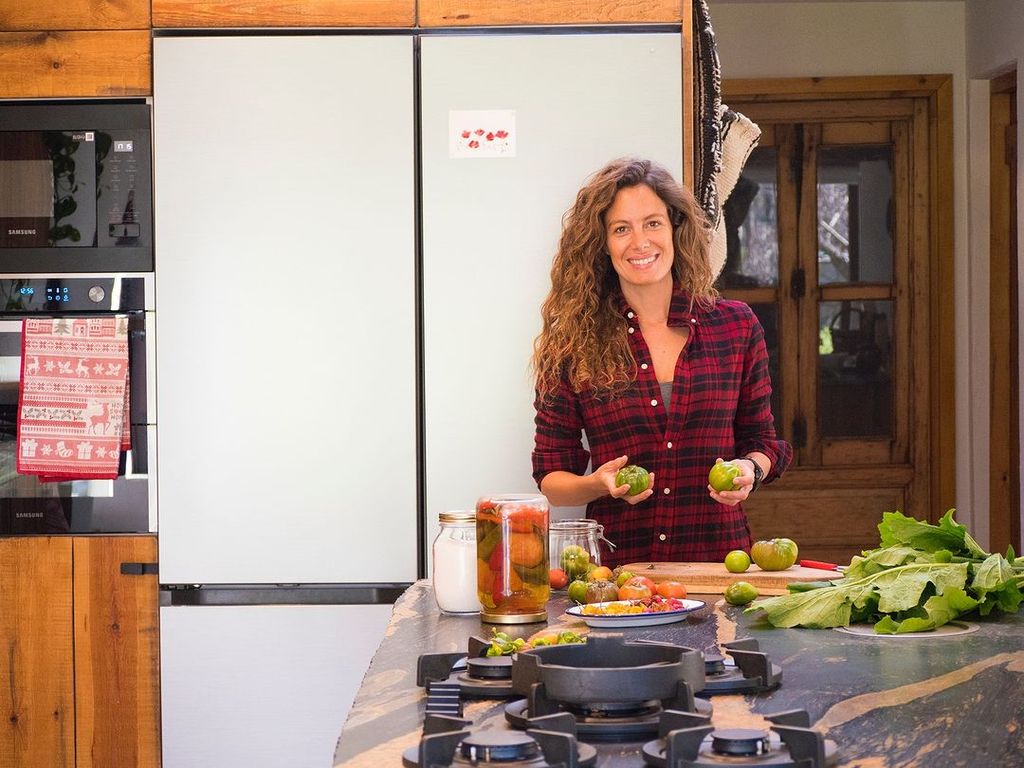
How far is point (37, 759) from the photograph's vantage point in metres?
3.04

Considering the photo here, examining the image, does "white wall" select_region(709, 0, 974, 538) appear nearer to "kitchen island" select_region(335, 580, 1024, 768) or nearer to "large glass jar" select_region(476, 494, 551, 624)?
"kitchen island" select_region(335, 580, 1024, 768)

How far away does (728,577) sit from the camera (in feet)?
6.72

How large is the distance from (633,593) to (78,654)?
1735 millimetres

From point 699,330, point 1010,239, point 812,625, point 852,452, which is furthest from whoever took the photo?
point 852,452

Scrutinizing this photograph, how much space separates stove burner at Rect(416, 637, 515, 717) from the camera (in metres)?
1.26

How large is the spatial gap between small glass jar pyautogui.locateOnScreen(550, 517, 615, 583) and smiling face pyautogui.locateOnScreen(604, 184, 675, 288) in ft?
2.63

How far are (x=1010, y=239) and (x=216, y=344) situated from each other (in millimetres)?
3744

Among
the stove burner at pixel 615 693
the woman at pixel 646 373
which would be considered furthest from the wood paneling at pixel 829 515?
the stove burner at pixel 615 693

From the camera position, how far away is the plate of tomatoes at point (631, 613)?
1699mm

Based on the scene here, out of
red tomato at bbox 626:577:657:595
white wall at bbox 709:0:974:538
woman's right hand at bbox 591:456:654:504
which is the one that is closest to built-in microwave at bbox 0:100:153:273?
woman's right hand at bbox 591:456:654:504

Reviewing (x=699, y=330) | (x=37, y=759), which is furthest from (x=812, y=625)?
(x=37, y=759)

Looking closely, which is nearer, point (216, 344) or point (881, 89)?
point (216, 344)

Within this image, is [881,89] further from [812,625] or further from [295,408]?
[812,625]

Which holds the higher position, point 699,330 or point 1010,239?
point 1010,239
